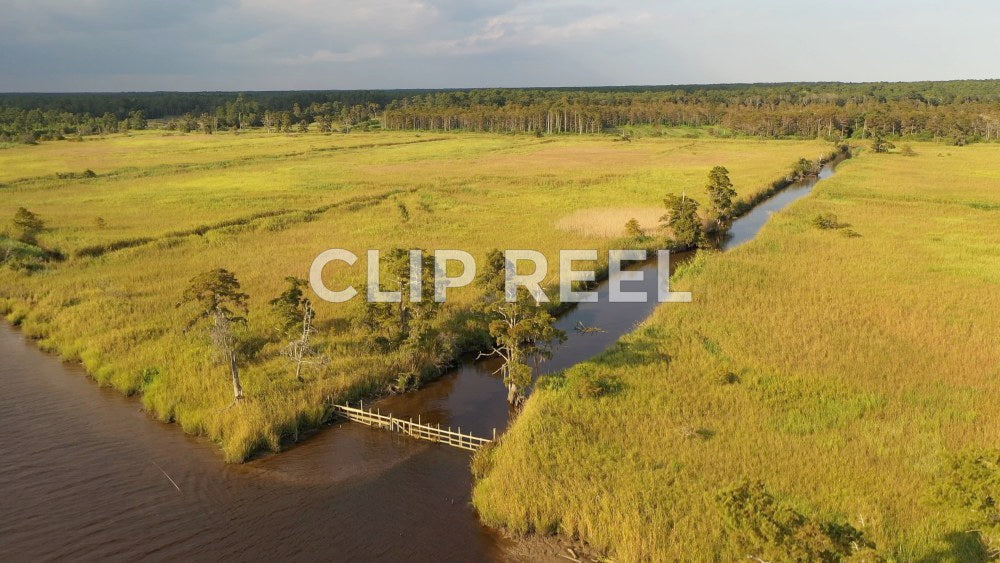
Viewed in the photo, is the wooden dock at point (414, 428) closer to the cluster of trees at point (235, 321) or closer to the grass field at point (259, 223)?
the grass field at point (259, 223)

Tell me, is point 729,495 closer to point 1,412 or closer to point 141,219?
point 1,412

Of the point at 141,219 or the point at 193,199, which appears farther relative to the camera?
the point at 193,199

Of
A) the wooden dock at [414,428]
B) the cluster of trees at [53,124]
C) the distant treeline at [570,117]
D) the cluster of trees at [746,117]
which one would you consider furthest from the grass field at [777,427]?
the cluster of trees at [53,124]

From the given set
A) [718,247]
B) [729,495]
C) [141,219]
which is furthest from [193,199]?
[729,495]

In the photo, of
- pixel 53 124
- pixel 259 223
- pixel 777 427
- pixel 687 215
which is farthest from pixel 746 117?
pixel 53 124

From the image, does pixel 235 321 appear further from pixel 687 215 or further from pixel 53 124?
pixel 53 124
